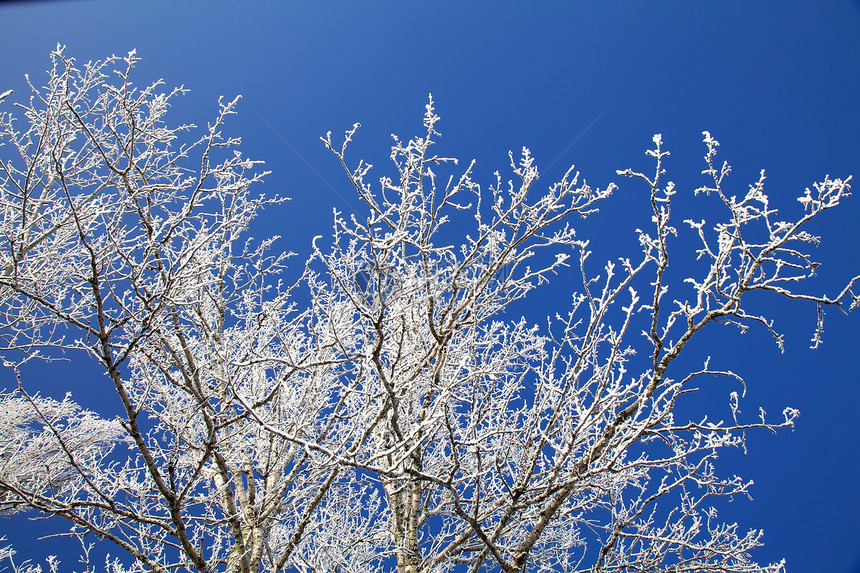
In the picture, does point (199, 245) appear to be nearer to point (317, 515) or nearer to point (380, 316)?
point (380, 316)

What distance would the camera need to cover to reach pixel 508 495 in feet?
10.4

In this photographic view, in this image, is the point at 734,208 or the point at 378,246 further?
the point at 734,208

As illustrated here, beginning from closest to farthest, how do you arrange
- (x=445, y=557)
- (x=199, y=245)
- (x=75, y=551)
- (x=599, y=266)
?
(x=199, y=245), (x=445, y=557), (x=75, y=551), (x=599, y=266)

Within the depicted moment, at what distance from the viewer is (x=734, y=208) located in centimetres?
249

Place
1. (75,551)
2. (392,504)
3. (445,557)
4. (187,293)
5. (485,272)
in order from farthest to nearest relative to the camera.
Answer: (75,551) < (392,504) < (445,557) < (485,272) < (187,293)

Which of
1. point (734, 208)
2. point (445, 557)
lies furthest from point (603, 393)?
point (445, 557)

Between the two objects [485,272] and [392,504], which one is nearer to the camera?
[485,272]

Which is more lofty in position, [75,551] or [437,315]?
[437,315]

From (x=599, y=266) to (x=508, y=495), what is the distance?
25840 mm

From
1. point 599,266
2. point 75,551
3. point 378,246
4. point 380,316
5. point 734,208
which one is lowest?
point 75,551

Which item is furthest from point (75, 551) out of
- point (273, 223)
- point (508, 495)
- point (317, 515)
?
point (508, 495)

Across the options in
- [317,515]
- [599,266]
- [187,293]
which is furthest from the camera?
[599,266]

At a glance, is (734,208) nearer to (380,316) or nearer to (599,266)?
(380,316)

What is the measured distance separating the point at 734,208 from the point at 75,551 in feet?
104
